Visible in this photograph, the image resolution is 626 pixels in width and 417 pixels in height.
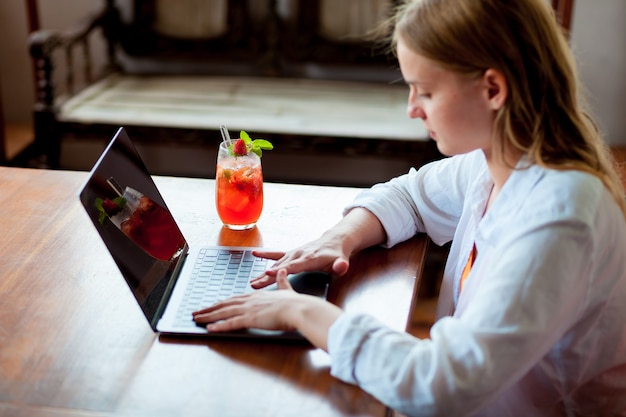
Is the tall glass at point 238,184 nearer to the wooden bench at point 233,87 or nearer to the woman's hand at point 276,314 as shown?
the woman's hand at point 276,314

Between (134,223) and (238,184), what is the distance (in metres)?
0.23

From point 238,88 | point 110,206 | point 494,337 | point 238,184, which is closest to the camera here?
point 494,337

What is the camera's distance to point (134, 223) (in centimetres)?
121

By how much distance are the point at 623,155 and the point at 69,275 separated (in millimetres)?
2242

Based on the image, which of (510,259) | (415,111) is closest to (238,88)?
(415,111)

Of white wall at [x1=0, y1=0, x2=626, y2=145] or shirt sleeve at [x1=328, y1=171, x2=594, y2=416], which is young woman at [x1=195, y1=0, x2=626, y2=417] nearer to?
shirt sleeve at [x1=328, y1=171, x2=594, y2=416]

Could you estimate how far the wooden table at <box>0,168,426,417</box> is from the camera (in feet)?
3.13

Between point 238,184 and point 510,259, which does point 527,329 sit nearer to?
point 510,259

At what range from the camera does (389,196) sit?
4.60ft

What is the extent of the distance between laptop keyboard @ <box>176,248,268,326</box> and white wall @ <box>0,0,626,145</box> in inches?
74.2

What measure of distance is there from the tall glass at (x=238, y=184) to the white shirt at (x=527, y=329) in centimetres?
40

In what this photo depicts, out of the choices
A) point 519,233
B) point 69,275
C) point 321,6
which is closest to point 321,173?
point 321,6

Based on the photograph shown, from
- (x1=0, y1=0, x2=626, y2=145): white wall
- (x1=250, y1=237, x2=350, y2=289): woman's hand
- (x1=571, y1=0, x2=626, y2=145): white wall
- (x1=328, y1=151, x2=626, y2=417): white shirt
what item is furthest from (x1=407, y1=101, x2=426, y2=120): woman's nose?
(x1=571, y1=0, x2=626, y2=145): white wall

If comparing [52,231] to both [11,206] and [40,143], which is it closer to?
[11,206]
